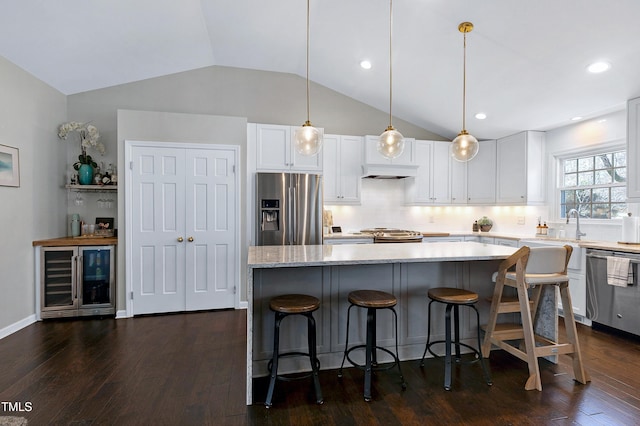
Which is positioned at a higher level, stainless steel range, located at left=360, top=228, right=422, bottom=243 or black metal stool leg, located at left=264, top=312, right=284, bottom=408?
stainless steel range, located at left=360, top=228, right=422, bottom=243

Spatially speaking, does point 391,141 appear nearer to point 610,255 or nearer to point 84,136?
point 610,255

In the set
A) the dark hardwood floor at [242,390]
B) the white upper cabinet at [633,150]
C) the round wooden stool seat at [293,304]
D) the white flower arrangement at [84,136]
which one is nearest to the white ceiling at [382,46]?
the white upper cabinet at [633,150]

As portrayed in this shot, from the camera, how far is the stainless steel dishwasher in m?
3.04

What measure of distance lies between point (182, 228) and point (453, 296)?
309 centimetres

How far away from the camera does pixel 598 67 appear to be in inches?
118

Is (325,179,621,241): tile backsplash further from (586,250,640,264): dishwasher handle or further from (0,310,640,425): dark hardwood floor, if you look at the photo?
(0,310,640,425): dark hardwood floor

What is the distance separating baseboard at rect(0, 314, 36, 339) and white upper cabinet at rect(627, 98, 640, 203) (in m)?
6.42

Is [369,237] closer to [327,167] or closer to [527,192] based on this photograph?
[327,167]

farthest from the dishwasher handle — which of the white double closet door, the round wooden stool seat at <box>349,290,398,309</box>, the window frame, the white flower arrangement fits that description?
the white flower arrangement

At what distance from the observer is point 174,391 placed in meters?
2.20

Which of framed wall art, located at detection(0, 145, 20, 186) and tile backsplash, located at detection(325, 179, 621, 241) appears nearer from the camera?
framed wall art, located at detection(0, 145, 20, 186)

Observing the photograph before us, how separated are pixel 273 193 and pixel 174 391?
240 cm

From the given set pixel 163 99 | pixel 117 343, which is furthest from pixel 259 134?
pixel 117 343

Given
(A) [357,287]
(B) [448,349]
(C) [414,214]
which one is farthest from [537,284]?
(C) [414,214]
